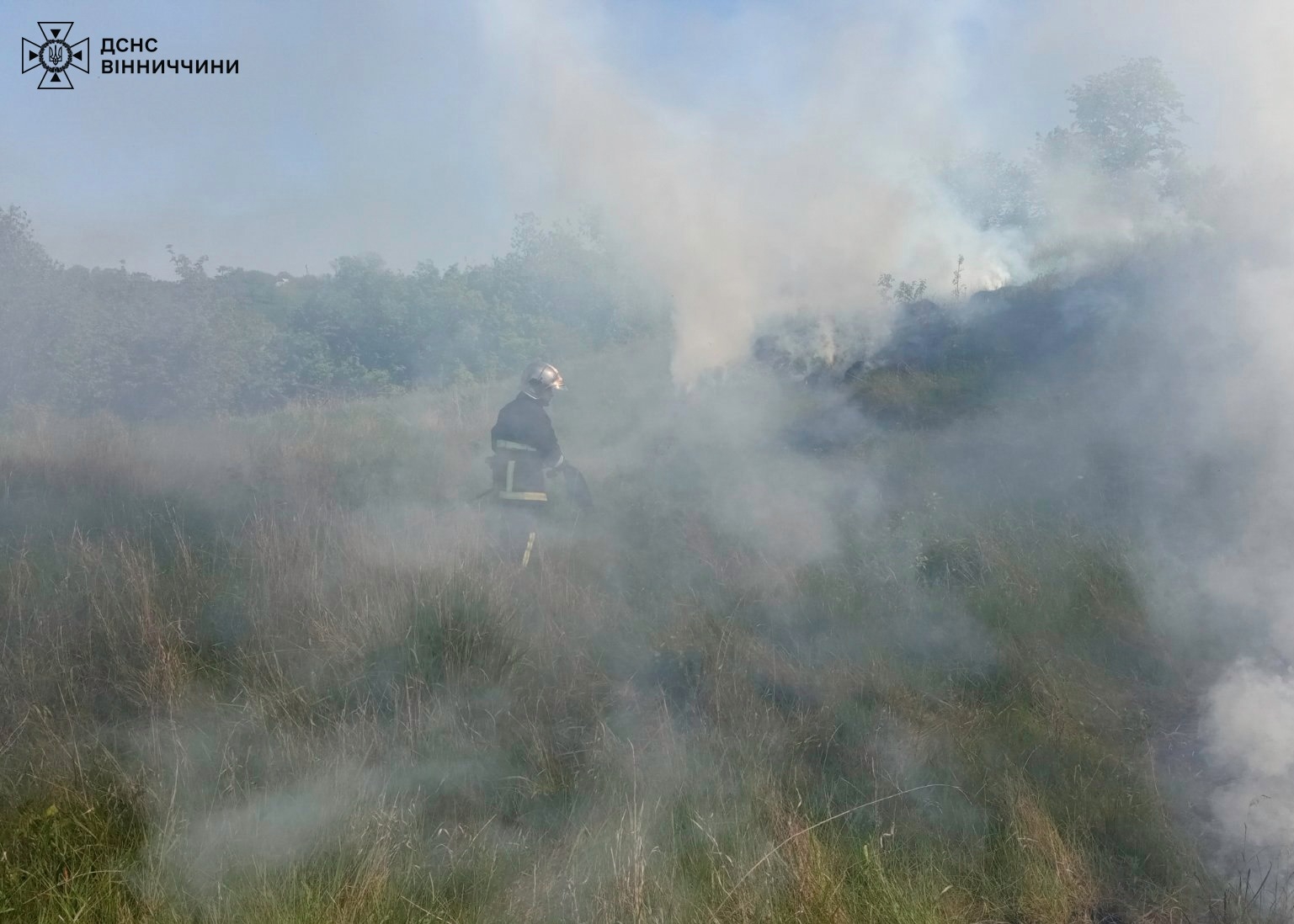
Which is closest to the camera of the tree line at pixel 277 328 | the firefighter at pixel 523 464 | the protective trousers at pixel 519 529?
the protective trousers at pixel 519 529

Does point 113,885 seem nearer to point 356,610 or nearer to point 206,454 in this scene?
point 356,610

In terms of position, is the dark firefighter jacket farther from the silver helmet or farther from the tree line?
the tree line

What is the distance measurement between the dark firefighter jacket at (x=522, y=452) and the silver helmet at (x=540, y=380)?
21 cm

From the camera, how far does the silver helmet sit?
5.98m

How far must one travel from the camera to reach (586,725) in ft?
11.5

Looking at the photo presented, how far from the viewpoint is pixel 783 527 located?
6098 millimetres

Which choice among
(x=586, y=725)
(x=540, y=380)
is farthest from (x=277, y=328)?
(x=586, y=725)

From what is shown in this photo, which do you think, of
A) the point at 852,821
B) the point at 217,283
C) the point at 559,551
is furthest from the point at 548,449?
the point at 217,283

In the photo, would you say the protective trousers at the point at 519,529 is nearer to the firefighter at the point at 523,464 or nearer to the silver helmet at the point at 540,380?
the firefighter at the point at 523,464

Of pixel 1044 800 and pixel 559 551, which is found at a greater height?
pixel 559 551

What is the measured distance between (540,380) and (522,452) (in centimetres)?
60

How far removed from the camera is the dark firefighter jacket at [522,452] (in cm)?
577

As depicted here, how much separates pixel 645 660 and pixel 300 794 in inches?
71.4

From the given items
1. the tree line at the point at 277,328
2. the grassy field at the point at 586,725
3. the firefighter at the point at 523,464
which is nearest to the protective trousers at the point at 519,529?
the firefighter at the point at 523,464
